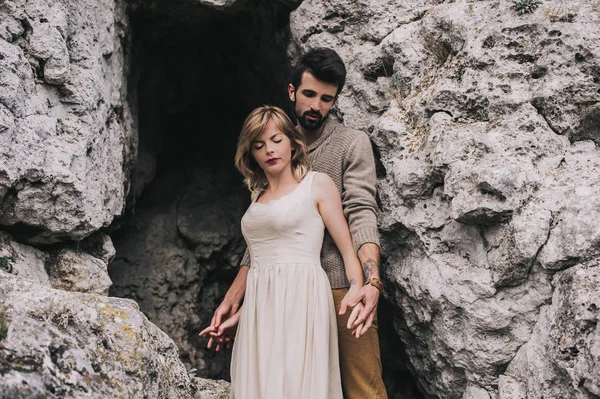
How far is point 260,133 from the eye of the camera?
10.8 feet

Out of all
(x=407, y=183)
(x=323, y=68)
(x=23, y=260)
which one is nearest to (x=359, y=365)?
(x=407, y=183)

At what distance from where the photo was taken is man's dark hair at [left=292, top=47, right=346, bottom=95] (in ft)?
11.7

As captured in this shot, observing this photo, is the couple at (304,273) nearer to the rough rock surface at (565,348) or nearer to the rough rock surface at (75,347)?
the rough rock surface at (75,347)

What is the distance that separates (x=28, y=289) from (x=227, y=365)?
3217 millimetres

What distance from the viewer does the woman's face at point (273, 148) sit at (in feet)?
10.7

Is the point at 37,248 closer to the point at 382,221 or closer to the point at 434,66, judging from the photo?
the point at 382,221

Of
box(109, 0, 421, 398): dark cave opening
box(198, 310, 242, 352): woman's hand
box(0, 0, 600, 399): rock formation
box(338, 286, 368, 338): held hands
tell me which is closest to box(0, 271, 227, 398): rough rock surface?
box(0, 0, 600, 399): rock formation

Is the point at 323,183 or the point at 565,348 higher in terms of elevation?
the point at 323,183

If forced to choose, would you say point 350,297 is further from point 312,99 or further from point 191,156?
point 191,156

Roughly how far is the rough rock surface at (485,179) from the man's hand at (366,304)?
0.49 m

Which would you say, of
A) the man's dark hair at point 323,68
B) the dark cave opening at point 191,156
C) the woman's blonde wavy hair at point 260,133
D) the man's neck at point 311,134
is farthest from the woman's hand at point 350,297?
the dark cave opening at point 191,156

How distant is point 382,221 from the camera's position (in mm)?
3721

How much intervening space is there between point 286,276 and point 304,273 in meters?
0.09

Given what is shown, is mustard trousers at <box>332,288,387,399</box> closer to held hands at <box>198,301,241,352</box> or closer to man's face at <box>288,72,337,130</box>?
held hands at <box>198,301,241,352</box>
